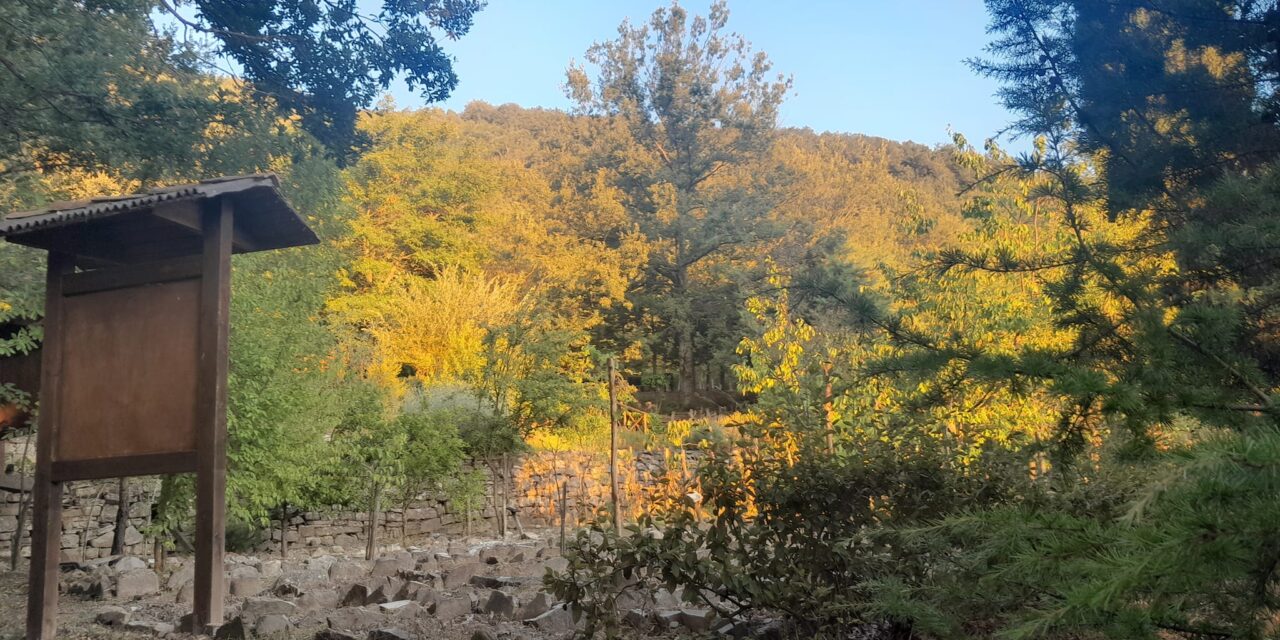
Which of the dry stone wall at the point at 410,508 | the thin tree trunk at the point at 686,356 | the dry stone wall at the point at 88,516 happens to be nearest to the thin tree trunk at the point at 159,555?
the dry stone wall at the point at 410,508

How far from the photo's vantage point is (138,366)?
6051 mm

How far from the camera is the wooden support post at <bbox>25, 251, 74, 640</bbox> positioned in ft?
19.3

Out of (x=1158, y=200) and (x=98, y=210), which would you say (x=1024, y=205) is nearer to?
(x=1158, y=200)

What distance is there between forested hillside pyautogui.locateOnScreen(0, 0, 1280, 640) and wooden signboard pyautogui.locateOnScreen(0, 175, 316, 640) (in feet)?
7.73

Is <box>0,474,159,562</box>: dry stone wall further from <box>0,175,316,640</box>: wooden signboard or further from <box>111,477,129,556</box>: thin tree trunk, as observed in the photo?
<box>0,175,316,640</box>: wooden signboard

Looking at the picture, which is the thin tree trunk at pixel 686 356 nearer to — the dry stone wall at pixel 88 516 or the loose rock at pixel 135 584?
the dry stone wall at pixel 88 516

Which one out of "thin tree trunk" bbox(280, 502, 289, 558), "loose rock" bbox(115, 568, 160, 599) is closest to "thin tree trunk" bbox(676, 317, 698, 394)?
"thin tree trunk" bbox(280, 502, 289, 558)

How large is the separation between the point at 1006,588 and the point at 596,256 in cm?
2797

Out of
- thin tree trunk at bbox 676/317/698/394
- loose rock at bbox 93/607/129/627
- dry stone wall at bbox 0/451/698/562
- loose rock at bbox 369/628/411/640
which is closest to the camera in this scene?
loose rock at bbox 369/628/411/640

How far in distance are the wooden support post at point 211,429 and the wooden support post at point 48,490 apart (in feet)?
3.31

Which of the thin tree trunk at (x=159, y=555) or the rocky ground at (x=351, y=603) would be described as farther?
the thin tree trunk at (x=159, y=555)

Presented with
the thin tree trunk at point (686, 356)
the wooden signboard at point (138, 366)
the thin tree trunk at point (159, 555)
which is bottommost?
the thin tree trunk at point (159, 555)

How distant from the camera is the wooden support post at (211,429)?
5.76m

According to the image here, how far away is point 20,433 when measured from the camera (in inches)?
462
